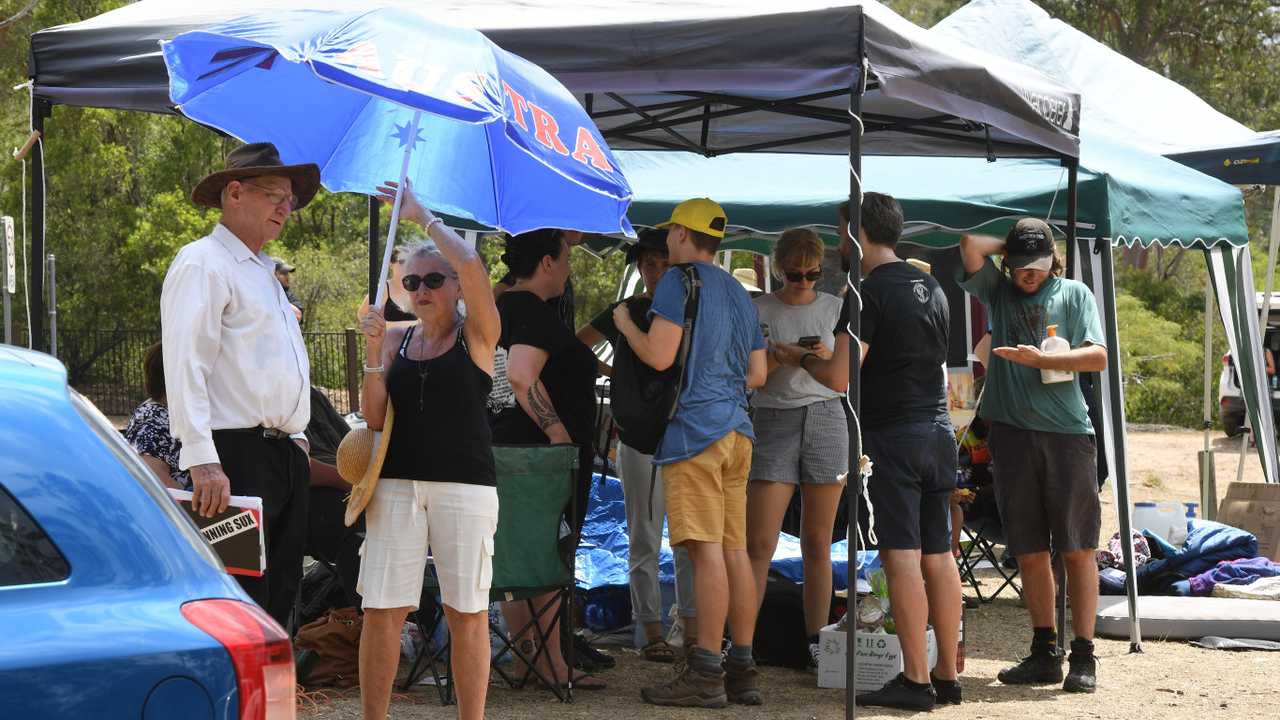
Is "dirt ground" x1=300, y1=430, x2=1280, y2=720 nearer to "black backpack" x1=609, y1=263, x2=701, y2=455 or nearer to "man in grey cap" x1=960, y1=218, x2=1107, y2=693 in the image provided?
"man in grey cap" x1=960, y1=218, x2=1107, y2=693

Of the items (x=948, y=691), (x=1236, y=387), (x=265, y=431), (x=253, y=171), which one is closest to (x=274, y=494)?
(x=265, y=431)

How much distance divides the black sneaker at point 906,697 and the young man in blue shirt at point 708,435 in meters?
0.60

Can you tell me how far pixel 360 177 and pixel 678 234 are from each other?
1303 mm

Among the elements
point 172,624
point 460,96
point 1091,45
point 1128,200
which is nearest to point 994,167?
Answer: point 1128,200

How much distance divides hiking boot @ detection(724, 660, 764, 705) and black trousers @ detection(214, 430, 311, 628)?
2088mm

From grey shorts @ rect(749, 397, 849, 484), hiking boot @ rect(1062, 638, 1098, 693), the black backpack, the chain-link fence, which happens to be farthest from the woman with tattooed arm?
the chain-link fence

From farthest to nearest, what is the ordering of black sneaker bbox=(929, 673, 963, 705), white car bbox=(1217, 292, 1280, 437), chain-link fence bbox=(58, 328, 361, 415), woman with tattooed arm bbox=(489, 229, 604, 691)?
chain-link fence bbox=(58, 328, 361, 415), white car bbox=(1217, 292, 1280, 437), black sneaker bbox=(929, 673, 963, 705), woman with tattooed arm bbox=(489, 229, 604, 691)

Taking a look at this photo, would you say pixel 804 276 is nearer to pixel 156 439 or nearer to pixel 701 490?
pixel 701 490

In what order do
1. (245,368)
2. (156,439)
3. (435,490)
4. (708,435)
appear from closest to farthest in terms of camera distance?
(245,368)
(435,490)
(156,439)
(708,435)

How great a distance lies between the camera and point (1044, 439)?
245 inches

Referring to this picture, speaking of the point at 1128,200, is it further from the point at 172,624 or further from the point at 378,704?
the point at 172,624

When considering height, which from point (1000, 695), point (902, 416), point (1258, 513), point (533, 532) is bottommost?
point (1000, 695)

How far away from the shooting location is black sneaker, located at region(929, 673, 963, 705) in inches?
232

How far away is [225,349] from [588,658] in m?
2.96
